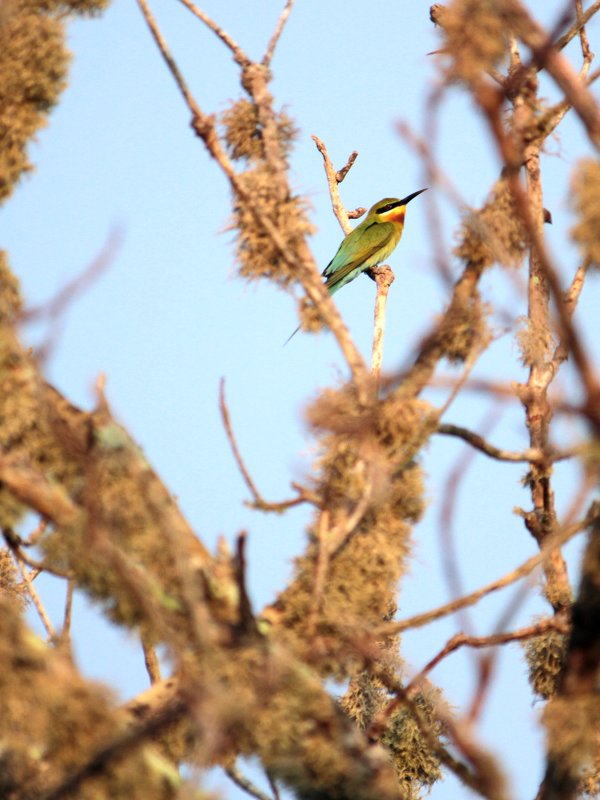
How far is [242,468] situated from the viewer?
263 cm

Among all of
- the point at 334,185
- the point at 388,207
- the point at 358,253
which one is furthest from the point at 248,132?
the point at 388,207

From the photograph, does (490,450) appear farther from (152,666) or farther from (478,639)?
(152,666)

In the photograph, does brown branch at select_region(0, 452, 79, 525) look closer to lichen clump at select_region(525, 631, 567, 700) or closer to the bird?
lichen clump at select_region(525, 631, 567, 700)

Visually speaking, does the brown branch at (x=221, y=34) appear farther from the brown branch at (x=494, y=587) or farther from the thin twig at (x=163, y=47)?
the brown branch at (x=494, y=587)

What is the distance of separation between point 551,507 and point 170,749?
1.98 m

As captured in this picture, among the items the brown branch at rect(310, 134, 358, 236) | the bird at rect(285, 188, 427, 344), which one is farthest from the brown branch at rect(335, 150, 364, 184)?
the bird at rect(285, 188, 427, 344)

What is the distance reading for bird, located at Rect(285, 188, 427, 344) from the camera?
8.23 metres

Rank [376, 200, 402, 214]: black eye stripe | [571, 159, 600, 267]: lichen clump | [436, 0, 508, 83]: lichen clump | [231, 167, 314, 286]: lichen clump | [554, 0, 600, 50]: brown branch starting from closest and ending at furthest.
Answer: [571, 159, 600, 267]: lichen clump
[436, 0, 508, 83]: lichen clump
[231, 167, 314, 286]: lichen clump
[554, 0, 600, 50]: brown branch
[376, 200, 402, 214]: black eye stripe

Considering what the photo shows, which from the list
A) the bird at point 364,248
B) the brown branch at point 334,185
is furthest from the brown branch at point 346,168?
the bird at point 364,248

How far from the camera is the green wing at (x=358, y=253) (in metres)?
8.22

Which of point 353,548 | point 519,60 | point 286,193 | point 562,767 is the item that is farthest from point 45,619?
point 519,60

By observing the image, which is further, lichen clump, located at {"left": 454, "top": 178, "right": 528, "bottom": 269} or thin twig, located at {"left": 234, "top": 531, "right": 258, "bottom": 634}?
lichen clump, located at {"left": 454, "top": 178, "right": 528, "bottom": 269}

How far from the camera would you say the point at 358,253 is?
8273 mm

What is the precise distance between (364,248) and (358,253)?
0.09 m
